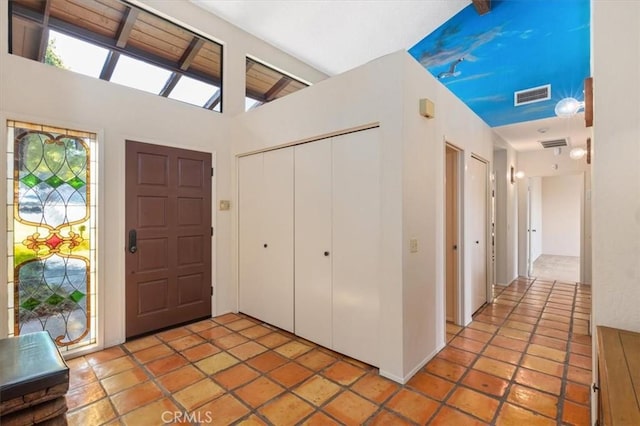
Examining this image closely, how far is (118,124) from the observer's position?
10.0 ft

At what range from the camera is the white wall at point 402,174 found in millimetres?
2322

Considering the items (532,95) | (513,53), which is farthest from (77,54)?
(532,95)

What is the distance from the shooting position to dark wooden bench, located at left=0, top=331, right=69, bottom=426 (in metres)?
1.42

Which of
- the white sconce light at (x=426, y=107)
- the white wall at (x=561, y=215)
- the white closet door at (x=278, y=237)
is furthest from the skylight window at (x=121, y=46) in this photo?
the white wall at (x=561, y=215)

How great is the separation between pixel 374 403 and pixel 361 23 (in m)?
4.99

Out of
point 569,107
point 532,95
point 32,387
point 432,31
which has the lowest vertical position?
point 32,387

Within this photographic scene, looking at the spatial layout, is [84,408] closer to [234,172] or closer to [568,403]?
[234,172]

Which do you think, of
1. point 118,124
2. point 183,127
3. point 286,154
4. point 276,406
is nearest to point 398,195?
point 286,154

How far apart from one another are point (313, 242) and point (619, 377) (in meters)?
2.25

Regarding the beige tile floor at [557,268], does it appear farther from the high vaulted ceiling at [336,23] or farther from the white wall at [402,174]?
the high vaulted ceiling at [336,23]

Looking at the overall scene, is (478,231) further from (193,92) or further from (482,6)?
(193,92)

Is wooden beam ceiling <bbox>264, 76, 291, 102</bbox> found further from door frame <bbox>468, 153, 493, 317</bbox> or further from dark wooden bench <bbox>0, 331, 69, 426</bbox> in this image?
dark wooden bench <bbox>0, 331, 69, 426</bbox>

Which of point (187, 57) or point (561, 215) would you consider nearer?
point (187, 57)

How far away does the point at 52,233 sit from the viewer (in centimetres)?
270
